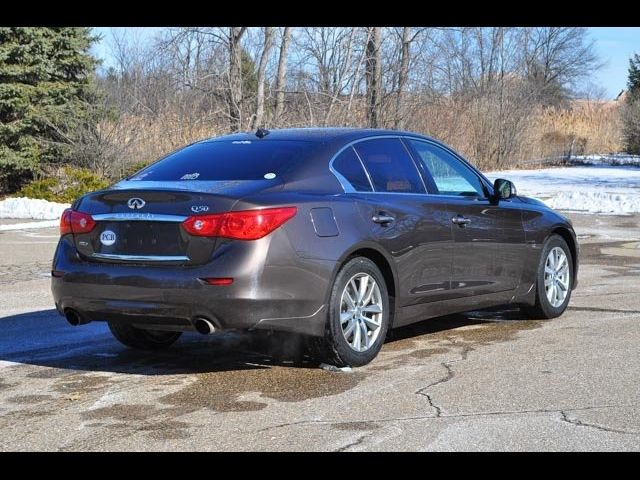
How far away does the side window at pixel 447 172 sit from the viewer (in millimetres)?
7262

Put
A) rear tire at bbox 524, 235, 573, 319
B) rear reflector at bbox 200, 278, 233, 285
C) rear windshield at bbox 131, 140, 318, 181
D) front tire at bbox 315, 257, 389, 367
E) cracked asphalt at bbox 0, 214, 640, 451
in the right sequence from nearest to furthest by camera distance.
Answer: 1. cracked asphalt at bbox 0, 214, 640, 451
2. rear reflector at bbox 200, 278, 233, 285
3. front tire at bbox 315, 257, 389, 367
4. rear windshield at bbox 131, 140, 318, 181
5. rear tire at bbox 524, 235, 573, 319

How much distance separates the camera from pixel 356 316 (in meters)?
6.18

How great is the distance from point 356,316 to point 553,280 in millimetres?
2703

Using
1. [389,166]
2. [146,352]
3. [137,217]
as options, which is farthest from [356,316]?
[146,352]

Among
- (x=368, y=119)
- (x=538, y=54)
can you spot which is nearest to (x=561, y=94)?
(x=538, y=54)

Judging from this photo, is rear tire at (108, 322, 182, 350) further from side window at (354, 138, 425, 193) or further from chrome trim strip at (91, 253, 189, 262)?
side window at (354, 138, 425, 193)

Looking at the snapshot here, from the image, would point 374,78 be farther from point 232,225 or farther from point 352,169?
point 232,225

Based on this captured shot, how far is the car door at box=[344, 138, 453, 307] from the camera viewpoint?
6.43 metres

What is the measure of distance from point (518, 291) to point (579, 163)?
40135 millimetres

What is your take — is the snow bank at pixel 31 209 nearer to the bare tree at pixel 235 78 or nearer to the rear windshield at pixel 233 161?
the bare tree at pixel 235 78

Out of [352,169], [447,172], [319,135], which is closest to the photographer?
[352,169]

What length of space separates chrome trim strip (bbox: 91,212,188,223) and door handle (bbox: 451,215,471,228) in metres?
2.29

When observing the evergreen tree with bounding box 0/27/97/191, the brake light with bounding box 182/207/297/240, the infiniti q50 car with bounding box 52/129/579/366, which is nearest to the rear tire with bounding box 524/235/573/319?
the infiniti q50 car with bounding box 52/129/579/366

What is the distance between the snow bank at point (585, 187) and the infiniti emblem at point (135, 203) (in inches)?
649
